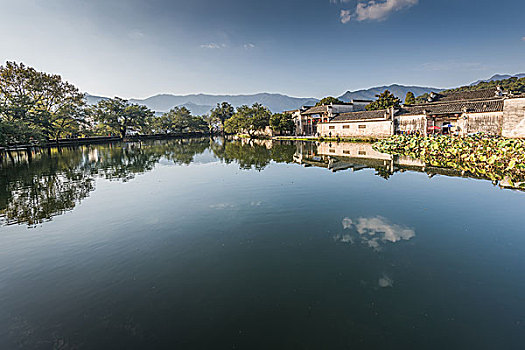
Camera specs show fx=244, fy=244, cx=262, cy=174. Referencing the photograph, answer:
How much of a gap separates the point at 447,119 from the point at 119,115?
7920 cm

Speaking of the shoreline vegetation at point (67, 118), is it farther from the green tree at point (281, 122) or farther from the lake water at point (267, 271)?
the lake water at point (267, 271)

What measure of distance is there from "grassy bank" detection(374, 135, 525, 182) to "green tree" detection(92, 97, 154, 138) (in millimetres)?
73071

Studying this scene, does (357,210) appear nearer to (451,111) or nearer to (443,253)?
(443,253)

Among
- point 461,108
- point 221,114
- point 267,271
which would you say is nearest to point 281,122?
point 461,108

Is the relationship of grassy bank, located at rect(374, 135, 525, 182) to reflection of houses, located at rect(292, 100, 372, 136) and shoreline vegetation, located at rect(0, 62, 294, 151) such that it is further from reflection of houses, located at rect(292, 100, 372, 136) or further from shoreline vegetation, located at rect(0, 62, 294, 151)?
shoreline vegetation, located at rect(0, 62, 294, 151)

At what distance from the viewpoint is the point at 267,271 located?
6836 millimetres

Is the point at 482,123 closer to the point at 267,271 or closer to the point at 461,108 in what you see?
the point at 461,108

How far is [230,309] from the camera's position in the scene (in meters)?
5.39

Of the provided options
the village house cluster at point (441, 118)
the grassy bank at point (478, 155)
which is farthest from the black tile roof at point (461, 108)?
the grassy bank at point (478, 155)

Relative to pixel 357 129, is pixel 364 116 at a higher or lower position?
higher

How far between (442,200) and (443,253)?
6.35 metres

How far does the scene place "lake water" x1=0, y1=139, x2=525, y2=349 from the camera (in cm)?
478

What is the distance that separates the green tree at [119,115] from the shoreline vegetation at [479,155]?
235 ft

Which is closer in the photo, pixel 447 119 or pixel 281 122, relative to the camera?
pixel 447 119
